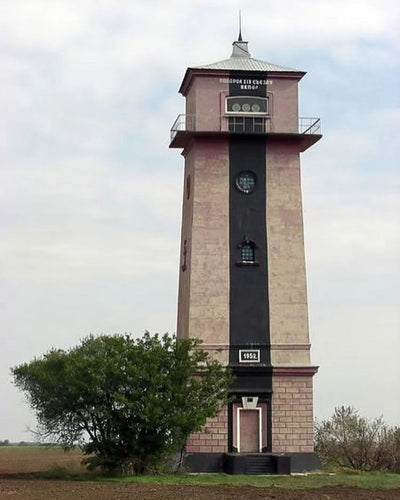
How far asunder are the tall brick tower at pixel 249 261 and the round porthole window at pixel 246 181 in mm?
36

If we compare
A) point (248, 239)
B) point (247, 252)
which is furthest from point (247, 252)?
point (248, 239)

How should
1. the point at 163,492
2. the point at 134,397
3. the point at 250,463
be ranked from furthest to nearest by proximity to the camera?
the point at 250,463 < the point at 134,397 < the point at 163,492

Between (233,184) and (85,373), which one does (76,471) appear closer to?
(85,373)

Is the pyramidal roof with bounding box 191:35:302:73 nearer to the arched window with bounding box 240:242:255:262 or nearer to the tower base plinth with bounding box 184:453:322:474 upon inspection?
the arched window with bounding box 240:242:255:262

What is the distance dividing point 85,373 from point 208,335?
495cm

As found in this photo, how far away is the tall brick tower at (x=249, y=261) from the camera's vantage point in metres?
38.4

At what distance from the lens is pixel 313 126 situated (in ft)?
132

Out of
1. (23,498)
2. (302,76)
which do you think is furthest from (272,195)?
(23,498)

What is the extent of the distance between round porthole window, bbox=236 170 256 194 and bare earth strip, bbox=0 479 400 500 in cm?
1245

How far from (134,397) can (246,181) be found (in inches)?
372

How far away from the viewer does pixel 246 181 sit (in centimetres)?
4000

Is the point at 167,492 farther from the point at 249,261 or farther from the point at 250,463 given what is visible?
the point at 249,261

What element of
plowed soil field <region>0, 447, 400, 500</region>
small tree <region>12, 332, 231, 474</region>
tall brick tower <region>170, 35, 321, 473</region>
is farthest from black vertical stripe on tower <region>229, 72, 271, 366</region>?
plowed soil field <region>0, 447, 400, 500</region>

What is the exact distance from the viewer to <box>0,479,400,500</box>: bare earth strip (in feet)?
89.6
